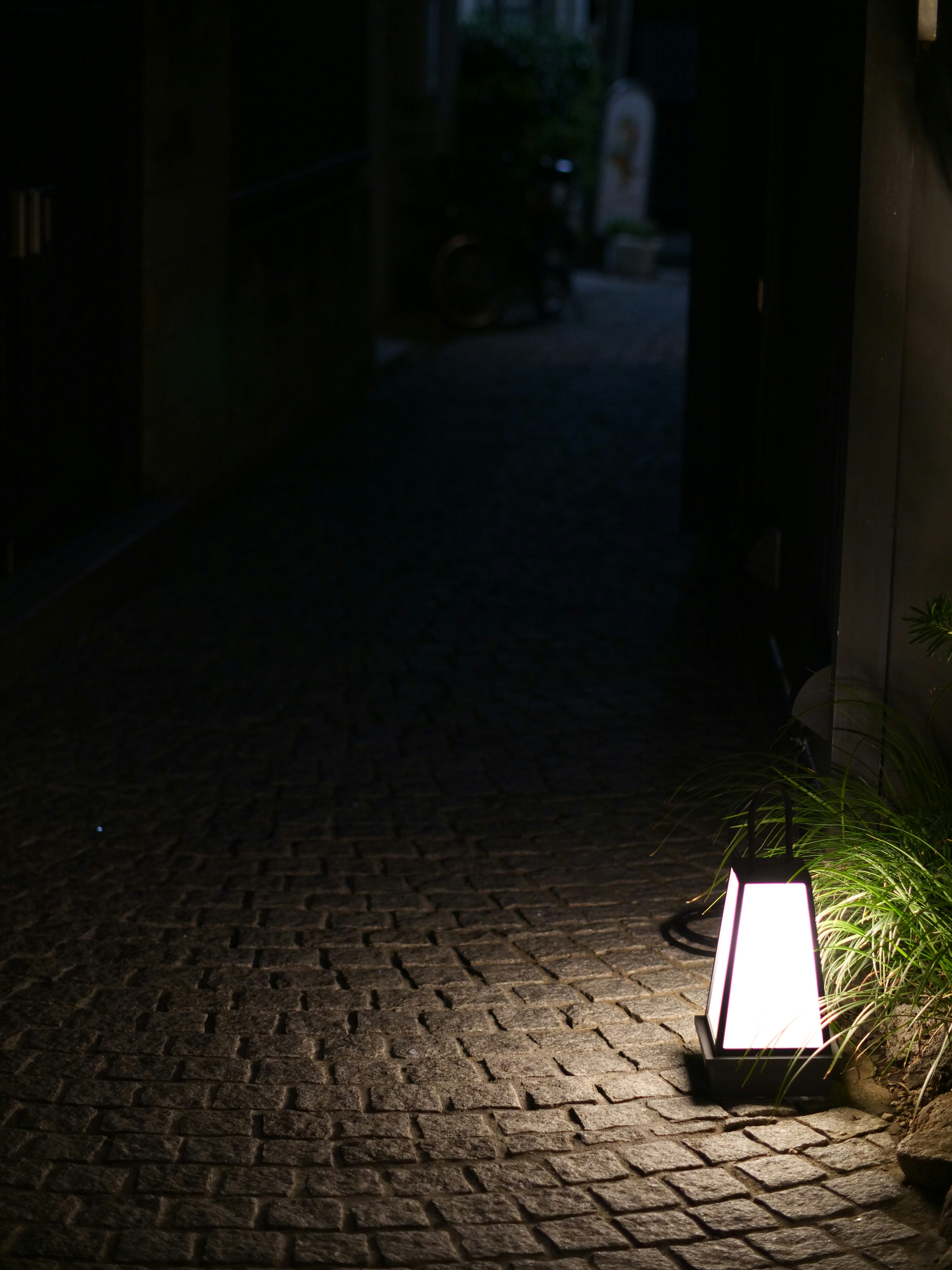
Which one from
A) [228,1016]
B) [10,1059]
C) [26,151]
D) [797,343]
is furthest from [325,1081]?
[26,151]

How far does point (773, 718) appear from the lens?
21.0ft

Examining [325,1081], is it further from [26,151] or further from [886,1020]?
[26,151]

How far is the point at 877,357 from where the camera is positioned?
4.33 metres

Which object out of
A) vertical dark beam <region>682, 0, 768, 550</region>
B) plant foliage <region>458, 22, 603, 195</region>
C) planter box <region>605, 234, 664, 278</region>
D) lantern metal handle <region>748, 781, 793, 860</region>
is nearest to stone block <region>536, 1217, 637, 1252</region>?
lantern metal handle <region>748, 781, 793, 860</region>

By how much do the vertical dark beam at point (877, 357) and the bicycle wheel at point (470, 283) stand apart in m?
13.6

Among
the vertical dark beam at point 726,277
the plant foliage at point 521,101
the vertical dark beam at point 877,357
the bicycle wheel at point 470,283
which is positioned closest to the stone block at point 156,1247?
the vertical dark beam at point 877,357

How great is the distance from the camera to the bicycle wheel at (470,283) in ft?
57.7

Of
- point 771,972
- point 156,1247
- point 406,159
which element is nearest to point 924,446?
point 771,972

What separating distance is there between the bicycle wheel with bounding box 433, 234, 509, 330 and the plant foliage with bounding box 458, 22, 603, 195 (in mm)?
1494

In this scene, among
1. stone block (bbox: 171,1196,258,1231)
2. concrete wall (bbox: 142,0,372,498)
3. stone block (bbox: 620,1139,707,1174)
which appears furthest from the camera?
concrete wall (bbox: 142,0,372,498)

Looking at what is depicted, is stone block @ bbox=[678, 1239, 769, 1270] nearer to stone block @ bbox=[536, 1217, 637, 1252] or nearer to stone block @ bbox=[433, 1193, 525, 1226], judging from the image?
stone block @ bbox=[536, 1217, 637, 1252]

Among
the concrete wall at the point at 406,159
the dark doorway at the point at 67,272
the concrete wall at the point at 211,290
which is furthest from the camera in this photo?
the concrete wall at the point at 406,159

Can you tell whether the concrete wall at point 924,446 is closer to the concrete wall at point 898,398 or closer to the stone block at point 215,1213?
the concrete wall at point 898,398

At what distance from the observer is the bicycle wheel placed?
17.6m
